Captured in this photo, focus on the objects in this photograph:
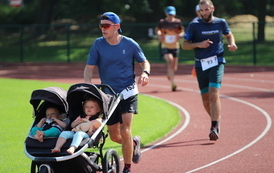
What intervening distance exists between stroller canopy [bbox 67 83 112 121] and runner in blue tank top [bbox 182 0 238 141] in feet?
12.0

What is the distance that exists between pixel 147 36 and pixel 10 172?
24.4m

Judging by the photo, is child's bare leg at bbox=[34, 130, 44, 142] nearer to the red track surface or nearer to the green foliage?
the red track surface

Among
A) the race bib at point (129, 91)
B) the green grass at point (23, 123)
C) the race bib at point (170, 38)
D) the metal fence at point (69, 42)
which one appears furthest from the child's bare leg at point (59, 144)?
the metal fence at point (69, 42)

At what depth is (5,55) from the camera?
113 feet

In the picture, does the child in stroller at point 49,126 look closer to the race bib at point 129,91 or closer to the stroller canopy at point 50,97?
the stroller canopy at point 50,97

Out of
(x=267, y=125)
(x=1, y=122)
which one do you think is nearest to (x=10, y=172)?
(x=1, y=122)

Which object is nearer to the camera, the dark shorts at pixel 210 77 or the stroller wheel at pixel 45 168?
the stroller wheel at pixel 45 168

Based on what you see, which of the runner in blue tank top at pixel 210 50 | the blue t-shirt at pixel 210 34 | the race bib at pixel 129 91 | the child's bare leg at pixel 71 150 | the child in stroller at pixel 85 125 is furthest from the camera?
the blue t-shirt at pixel 210 34

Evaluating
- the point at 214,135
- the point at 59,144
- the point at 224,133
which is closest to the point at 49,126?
the point at 59,144

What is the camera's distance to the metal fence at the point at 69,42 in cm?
3138

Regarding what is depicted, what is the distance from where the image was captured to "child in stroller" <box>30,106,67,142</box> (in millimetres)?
7354

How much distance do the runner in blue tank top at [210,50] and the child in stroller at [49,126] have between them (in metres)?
3.89

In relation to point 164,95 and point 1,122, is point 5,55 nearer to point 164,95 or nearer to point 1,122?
point 164,95

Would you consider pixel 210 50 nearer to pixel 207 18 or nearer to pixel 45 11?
pixel 207 18
